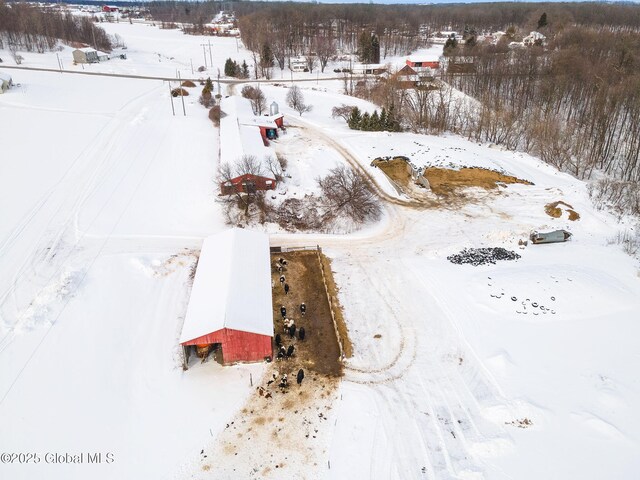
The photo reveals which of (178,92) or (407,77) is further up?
(407,77)

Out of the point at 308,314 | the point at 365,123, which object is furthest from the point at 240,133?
the point at 308,314

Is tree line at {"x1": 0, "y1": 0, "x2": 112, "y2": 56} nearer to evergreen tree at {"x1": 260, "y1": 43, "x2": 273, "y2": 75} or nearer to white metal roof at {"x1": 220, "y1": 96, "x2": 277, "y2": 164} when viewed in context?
evergreen tree at {"x1": 260, "y1": 43, "x2": 273, "y2": 75}

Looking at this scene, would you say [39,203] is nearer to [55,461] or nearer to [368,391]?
[55,461]

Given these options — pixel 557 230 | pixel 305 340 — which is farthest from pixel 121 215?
pixel 557 230

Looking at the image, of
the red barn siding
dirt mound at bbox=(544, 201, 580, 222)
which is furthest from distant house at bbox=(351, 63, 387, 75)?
the red barn siding

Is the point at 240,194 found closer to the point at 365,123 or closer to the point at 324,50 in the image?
the point at 365,123

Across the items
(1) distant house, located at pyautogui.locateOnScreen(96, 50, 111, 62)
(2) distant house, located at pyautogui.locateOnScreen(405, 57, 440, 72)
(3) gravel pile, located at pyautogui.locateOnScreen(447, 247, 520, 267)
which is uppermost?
(1) distant house, located at pyautogui.locateOnScreen(96, 50, 111, 62)

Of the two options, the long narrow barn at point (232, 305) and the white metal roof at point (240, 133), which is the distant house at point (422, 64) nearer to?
the white metal roof at point (240, 133)
